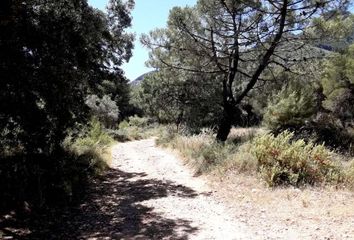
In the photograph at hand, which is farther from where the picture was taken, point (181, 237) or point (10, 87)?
point (10, 87)

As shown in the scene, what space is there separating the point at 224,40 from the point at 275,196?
25.5 feet

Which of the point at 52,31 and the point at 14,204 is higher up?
the point at 52,31

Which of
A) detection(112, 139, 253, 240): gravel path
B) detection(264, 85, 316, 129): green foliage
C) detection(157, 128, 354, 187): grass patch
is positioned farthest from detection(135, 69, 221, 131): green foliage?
detection(157, 128, 354, 187): grass patch

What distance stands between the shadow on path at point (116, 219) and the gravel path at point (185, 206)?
0.10ft

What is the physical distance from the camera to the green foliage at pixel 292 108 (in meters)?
19.6

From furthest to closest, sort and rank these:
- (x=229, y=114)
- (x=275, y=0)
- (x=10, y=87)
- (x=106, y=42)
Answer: (x=229, y=114) < (x=275, y=0) < (x=106, y=42) < (x=10, y=87)

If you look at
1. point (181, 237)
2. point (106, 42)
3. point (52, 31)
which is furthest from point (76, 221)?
point (106, 42)

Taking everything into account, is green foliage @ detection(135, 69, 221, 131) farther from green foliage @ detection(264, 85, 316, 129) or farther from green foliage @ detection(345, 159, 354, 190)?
green foliage @ detection(345, 159, 354, 190)

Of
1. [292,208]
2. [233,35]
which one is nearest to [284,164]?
[292,208]

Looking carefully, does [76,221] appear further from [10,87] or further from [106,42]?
[106,42]

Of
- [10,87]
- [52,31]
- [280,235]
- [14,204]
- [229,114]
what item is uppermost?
[52,31]

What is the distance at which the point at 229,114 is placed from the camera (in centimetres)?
1544

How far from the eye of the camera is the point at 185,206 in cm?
841

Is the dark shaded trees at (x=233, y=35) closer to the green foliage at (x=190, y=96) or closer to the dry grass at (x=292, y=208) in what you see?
the green foliage at (x=190, y=96)
